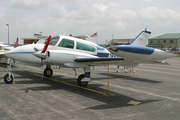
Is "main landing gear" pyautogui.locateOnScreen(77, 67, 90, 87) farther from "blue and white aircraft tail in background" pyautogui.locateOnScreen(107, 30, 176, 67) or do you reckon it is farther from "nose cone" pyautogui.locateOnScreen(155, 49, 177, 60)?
Result: "nose cone" pyautogui.locateOnScreen(155, 49, 177, 60)

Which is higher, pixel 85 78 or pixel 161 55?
pixel 161 55

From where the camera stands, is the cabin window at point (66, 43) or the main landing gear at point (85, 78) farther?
the cabin window at point (66, 43)

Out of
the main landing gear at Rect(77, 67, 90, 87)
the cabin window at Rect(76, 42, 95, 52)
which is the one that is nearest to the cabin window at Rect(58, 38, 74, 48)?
the cabin window at Rect(76, 42, 95, 52)

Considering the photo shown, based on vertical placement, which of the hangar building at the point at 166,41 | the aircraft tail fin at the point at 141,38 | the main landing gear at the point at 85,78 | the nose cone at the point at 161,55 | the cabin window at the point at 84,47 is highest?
the hangar building at the point at 166,41

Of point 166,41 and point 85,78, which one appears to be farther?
point 166,41

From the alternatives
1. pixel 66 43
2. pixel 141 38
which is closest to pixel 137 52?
pixel 66 43

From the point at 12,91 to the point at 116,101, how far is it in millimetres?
4888

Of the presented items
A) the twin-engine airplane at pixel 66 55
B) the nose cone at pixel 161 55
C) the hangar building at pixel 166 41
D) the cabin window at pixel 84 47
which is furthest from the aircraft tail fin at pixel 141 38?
the hangar building at pixel 166 41

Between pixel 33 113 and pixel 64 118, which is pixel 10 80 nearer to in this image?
pixel 33 113

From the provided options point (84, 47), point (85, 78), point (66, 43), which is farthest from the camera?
point (84, 47)

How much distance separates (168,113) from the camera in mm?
5469

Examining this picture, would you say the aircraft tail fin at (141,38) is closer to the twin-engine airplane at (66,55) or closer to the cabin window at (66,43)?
the twin-engine airplane at (66,55)

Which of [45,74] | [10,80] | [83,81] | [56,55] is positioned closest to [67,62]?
[56,55]

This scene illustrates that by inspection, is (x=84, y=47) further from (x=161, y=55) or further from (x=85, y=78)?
(x=161, y=55)
